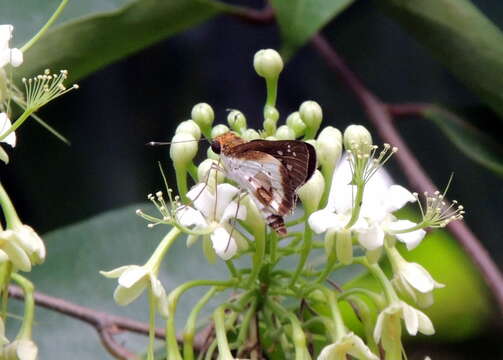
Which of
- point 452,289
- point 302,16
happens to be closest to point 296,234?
point 302,16

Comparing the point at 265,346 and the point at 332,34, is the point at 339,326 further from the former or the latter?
the point at 332,34

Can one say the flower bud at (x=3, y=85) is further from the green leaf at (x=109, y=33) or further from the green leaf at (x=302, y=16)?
the green leaf at (x=302, y=16)

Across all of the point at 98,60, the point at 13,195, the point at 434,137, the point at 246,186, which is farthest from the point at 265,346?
the point at 434,137

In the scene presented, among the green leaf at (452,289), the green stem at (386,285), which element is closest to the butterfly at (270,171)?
the green stem at (386,285)

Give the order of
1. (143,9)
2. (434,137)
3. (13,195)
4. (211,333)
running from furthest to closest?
(434,137)
(13,195)
(143,9)
(211,333)

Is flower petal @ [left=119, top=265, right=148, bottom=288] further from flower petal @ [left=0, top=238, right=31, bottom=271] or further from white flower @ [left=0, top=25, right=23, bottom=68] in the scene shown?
white flower @ [left=0, top=25, right=23, bottom=68]

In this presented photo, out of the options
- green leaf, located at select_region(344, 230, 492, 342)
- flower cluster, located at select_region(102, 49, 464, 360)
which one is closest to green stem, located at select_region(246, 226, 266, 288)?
flower cluster, located at select_region(102, 49, 464, 360)
